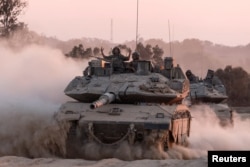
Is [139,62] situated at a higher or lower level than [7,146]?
higher

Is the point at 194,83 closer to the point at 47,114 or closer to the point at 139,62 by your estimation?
the point at 139,62

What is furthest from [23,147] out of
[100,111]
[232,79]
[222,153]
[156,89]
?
[232,79]

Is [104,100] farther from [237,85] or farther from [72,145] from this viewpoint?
[237,85]

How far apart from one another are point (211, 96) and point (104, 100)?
824cm

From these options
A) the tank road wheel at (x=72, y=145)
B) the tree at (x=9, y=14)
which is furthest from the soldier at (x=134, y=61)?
the tree at (x=9, y=14)

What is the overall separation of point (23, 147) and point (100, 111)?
1919mm

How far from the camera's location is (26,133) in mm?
14789

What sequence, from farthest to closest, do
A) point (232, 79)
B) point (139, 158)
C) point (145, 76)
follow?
point (232, 79) < point (145, 76) < point (139, 158)

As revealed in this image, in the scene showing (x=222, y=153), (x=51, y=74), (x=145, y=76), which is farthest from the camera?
(x=51, y=74)

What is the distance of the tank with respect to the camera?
20.5m

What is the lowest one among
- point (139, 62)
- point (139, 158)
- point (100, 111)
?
point (139, 158)

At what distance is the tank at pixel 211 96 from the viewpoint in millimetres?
20516

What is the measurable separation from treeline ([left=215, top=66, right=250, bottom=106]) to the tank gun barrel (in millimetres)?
39472

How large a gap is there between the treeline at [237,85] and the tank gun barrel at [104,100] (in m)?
39.5
